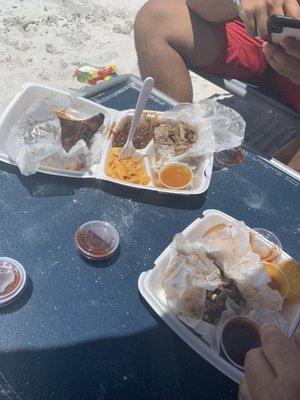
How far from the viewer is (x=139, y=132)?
162 centimetres

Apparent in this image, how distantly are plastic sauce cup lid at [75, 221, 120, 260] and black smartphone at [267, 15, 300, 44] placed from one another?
2.91ft

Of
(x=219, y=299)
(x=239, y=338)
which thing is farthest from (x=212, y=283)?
(x=239, y=338)

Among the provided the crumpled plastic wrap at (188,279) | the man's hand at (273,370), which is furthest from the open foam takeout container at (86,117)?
the man's hand at (273,370)

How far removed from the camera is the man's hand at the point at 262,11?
1632 mm

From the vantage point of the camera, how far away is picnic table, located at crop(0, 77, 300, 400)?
105cm

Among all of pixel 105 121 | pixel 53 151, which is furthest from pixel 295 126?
pixel 53 151

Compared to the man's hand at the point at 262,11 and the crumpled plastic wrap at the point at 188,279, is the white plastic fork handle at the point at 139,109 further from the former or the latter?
the man's hand at the point at 262,11

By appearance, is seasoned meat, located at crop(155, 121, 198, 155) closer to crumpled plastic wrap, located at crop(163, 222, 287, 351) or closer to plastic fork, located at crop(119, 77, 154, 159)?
plastic fork, located at crop(119, 77, 154, 159)

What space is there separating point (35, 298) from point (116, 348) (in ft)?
0.89

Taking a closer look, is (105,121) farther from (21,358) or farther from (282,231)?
(21,358)

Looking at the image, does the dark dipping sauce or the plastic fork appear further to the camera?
the plastic fork

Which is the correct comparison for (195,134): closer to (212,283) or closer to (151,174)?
(151,174)

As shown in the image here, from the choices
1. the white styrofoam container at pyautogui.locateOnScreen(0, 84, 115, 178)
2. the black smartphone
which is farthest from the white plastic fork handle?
the black smartphone

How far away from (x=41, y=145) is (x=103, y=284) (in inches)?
20.6
